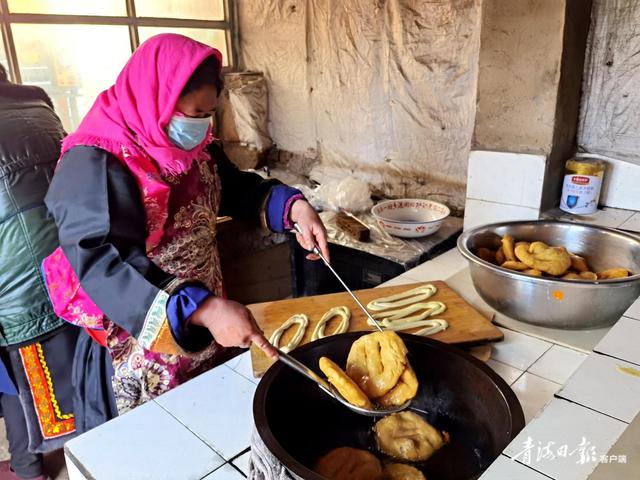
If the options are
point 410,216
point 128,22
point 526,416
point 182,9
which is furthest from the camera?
point 182,9

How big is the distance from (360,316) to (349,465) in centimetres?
50

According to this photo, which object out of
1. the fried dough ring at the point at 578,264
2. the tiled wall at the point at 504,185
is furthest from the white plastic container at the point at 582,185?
the fried dough ring at the point at 578,264

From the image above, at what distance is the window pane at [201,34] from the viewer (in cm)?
268

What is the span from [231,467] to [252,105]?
7.74 ft

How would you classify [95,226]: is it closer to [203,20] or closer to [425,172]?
[425,172]

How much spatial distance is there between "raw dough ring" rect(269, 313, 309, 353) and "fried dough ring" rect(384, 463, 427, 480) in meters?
0.38

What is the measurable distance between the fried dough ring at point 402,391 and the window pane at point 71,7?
2.39 metres

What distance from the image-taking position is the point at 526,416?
0.92 meters

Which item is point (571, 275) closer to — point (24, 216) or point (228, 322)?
point (228, 322)

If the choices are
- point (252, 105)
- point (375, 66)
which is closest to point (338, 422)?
point (375, 66)

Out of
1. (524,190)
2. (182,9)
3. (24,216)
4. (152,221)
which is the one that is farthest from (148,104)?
(182,9)

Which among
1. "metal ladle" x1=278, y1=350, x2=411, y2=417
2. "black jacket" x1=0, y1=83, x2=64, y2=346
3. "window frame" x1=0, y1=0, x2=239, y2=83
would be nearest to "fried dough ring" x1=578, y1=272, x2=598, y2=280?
"metal ladle" x1=278, y1=350, x2=411, y2=417

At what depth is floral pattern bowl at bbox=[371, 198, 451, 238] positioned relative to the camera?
1.95 metres

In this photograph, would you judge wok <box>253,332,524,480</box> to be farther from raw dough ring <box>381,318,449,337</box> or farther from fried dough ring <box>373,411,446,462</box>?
raw dough ring <box>381,318,449,337</box>
